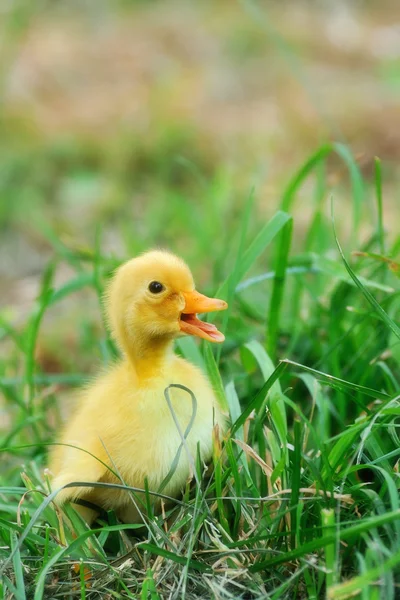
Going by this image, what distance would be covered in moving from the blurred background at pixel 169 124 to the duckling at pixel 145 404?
827mm

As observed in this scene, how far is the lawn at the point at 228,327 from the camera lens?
5.56 feet

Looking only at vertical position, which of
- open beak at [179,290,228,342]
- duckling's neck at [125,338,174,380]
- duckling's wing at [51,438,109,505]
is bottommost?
duckling's wing at [51,438,109,505]

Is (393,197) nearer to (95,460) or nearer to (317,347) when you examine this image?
(317,347)

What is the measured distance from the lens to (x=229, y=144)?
5609mm

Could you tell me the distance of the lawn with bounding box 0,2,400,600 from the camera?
169cm

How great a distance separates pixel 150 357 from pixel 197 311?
0.56 feet

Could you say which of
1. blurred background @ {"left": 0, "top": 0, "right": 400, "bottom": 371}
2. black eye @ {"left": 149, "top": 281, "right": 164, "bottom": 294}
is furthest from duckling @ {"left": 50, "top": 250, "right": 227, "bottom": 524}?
blurred background @ {"left": 0, "top": 0, "right": 400, "bottom": 371}

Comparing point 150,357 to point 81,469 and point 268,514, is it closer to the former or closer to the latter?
point 81,469

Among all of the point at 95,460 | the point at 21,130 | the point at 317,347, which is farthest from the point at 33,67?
the point at 95,460

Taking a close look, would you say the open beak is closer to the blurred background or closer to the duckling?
the duckling

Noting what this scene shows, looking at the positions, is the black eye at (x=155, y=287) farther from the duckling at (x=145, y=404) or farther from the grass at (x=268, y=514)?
the grass at (x=268, y=514)

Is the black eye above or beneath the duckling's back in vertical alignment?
above

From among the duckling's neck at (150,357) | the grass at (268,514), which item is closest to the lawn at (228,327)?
the grass at (268,514)


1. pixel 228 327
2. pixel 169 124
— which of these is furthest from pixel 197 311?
pixel 169 124
